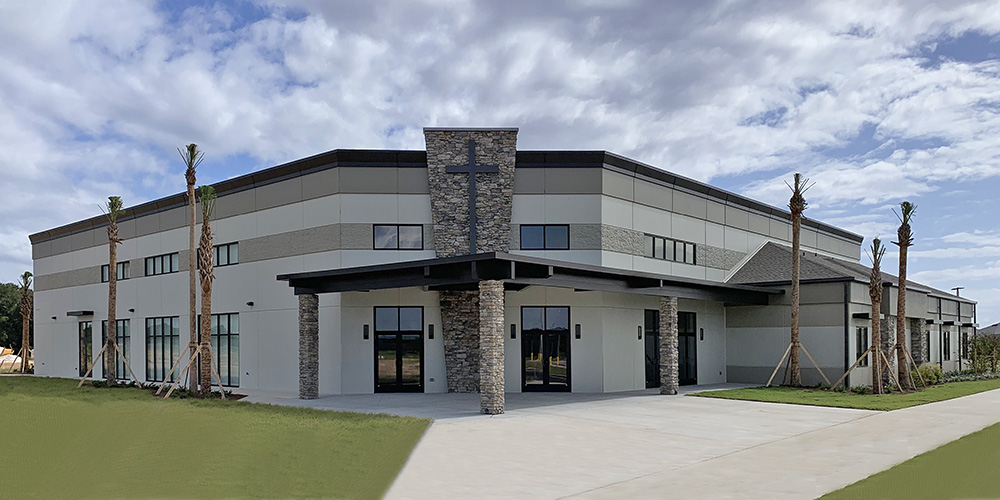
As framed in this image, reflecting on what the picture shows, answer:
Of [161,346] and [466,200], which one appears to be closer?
[466,200]

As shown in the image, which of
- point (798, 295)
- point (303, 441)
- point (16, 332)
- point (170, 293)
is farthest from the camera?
point (16, 332)

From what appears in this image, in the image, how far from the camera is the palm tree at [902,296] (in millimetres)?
30172

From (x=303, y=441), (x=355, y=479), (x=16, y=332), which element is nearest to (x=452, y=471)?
(x=355, y=479)

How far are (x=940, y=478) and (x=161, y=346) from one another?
1297 inches

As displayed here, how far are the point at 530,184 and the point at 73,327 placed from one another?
29.7 m

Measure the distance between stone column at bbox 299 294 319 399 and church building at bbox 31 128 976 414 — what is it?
2.4 inches

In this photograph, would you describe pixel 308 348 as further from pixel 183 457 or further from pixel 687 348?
pixel 687 348

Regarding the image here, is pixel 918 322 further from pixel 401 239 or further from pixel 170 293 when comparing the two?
pixel 170 293

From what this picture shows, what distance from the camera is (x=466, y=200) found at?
91.1 feet

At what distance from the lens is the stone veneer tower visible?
27.6 meters

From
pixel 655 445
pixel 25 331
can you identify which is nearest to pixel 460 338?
pixel 655 445

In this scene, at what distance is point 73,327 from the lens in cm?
4294

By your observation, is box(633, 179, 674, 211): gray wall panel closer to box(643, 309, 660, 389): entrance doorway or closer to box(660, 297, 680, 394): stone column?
box(643, 309, 660, 389): entrance doorway

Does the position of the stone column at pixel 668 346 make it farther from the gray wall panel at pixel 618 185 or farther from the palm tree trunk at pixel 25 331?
the palm tree trunk at pixel 25 331
